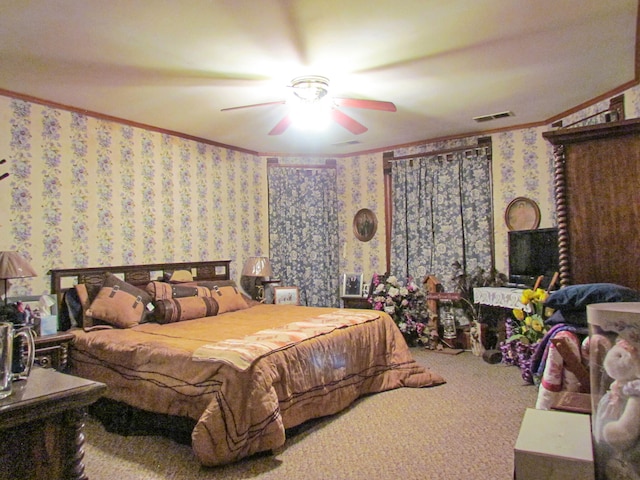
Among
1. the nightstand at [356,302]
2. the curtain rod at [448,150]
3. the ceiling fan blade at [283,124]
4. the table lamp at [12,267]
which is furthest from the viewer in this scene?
the nightstand at [356,302]

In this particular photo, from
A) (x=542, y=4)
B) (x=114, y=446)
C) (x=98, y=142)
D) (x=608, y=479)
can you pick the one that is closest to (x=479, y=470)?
(x=608, y=479)

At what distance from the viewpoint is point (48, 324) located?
335 cm

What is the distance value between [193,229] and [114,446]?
270cm

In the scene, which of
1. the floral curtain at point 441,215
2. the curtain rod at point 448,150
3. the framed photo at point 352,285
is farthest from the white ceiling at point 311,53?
the framed photo at point 352,285

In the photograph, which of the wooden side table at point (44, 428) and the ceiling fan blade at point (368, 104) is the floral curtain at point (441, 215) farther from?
the wooden side table at point (44, 428)

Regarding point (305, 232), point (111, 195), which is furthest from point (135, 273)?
point (305, 232)

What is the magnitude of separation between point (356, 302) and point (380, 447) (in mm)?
3259

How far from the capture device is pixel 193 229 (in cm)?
499

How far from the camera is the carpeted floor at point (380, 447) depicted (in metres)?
2.32

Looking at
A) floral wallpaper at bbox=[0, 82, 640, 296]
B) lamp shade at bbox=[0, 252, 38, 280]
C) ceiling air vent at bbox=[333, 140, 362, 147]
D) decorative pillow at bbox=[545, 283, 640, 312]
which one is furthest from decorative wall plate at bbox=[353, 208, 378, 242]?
decorative pillow at bbox=[545, 283, 640, 312]

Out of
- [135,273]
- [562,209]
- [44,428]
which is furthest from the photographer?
[135,273]

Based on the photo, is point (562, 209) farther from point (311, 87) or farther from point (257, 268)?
point (257, 268)

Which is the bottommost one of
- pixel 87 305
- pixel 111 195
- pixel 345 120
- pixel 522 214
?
pixel 87 305

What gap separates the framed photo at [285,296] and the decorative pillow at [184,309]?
4.04 feet
